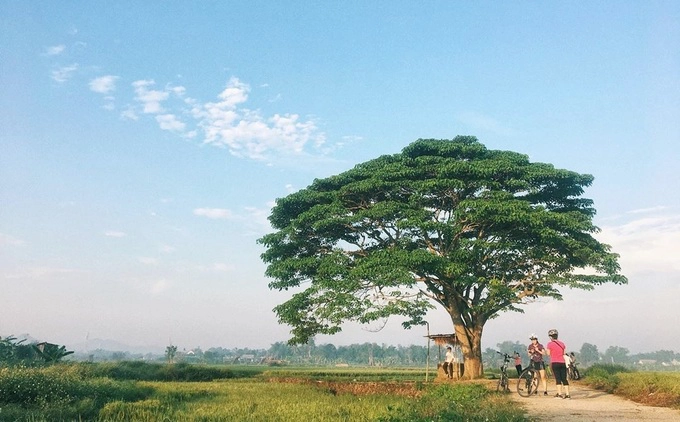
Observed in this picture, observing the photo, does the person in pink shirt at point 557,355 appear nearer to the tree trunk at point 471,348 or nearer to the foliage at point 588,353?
the tree trunk at point 471,348

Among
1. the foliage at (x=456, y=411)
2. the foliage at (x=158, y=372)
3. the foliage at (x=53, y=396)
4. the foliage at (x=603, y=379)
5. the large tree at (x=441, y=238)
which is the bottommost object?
the foliage at (x=158, y=372)

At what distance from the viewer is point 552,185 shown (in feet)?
84.6

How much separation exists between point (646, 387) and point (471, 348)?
33.5 ft

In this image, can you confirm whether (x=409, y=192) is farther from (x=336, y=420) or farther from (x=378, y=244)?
(x=336, y=420)

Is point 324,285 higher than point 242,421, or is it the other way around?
point 324,285

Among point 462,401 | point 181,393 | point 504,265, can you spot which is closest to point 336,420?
point 462,401

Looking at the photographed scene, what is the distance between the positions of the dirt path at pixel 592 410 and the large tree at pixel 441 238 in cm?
718

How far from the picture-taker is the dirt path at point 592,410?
39.5 ft

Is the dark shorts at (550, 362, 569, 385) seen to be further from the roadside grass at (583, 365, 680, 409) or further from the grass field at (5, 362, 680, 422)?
the roadside grass at (583, 365, 680, 409)

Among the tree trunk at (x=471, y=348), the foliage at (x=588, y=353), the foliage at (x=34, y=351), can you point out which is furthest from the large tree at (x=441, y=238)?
the foliage at (x=588, y=353)

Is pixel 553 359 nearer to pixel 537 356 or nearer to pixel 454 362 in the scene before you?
pixel 537 356

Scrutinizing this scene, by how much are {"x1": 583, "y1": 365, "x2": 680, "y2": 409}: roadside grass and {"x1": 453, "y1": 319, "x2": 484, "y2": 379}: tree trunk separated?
17.5 feet

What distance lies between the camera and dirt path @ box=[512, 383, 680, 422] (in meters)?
12.0

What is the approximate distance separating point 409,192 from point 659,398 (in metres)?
13.6
